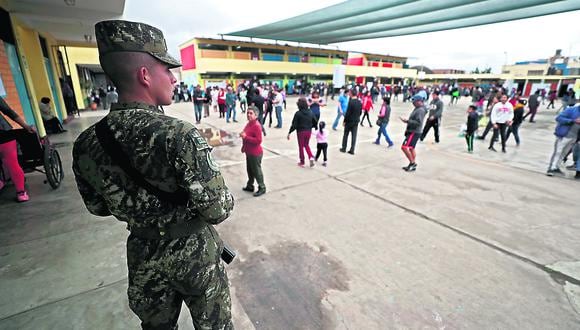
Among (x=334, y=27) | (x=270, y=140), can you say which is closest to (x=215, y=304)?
(x=270, y=140)

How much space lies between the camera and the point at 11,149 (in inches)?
153

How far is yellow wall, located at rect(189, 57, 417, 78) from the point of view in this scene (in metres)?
30.0

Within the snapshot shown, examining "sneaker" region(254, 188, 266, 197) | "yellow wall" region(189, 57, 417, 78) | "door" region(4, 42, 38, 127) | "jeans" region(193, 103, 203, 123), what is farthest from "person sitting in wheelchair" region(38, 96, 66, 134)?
"yellow wall" region(189, 57, 417, 78)

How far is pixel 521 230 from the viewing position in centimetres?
359

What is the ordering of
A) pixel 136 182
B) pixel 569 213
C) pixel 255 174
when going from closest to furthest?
pixel 136 182 < pixel 569 213 < pixel 255 174

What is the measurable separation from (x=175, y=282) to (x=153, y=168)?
56 centimetres

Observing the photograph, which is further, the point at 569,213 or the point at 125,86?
the point at 569,213

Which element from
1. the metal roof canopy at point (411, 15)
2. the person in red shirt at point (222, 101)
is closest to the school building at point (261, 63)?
the metal roof canopy at point (411, 15)

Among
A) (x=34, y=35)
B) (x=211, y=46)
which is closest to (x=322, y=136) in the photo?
(x=34, y=35)

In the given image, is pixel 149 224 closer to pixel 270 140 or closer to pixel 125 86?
pixel 125 86

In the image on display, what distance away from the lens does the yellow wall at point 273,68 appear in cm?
3002

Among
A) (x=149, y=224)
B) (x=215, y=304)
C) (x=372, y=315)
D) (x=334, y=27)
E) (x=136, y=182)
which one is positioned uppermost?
(x=334, y=27)

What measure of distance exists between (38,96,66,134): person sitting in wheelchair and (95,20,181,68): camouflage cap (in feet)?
34.4

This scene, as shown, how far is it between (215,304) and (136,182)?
0.70 m
